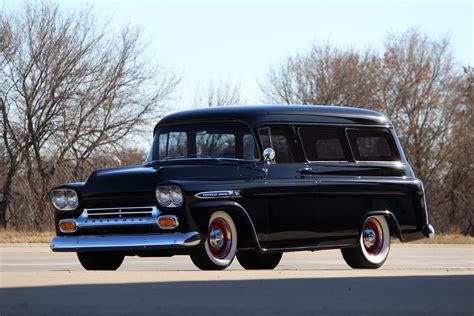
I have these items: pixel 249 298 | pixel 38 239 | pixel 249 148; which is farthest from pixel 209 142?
pixel 38 239

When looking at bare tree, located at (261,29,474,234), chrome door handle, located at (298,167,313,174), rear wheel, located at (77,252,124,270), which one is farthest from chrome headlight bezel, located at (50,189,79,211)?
bare tree, located at (261,29,474,234)

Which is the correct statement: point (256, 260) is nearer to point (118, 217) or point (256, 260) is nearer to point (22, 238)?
point (118, 217)

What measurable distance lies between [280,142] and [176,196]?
2.24 m

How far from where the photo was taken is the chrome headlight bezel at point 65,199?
14.8 meters

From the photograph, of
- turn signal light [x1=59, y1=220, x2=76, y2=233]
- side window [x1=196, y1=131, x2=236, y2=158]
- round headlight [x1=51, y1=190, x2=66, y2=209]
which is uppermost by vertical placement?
side window [x1=196, y1=131, x2=236, y2=158]

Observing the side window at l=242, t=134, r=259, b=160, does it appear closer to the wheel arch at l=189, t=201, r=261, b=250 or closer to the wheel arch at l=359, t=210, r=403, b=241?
the wheel arch at l=189, t=201, r=261, b=250

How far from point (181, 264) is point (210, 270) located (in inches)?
152

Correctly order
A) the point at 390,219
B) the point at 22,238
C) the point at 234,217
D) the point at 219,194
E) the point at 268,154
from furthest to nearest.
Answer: the point at 22,238 → the point at 390,219 → the point at 268,154 → the point at 234,217 → the point at 219,194

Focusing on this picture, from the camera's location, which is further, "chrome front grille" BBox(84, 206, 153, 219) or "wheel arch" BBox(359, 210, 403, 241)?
"wheel arch" BBox(359, 210, 403, 241)

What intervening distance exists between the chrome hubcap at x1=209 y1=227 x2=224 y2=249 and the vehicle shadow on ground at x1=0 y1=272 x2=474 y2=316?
1.89 m

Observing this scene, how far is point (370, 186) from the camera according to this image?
55.0ft

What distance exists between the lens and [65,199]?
14883 mm

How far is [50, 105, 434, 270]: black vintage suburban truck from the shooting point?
14102mm

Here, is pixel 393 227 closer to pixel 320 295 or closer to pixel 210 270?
pixel 210 270
